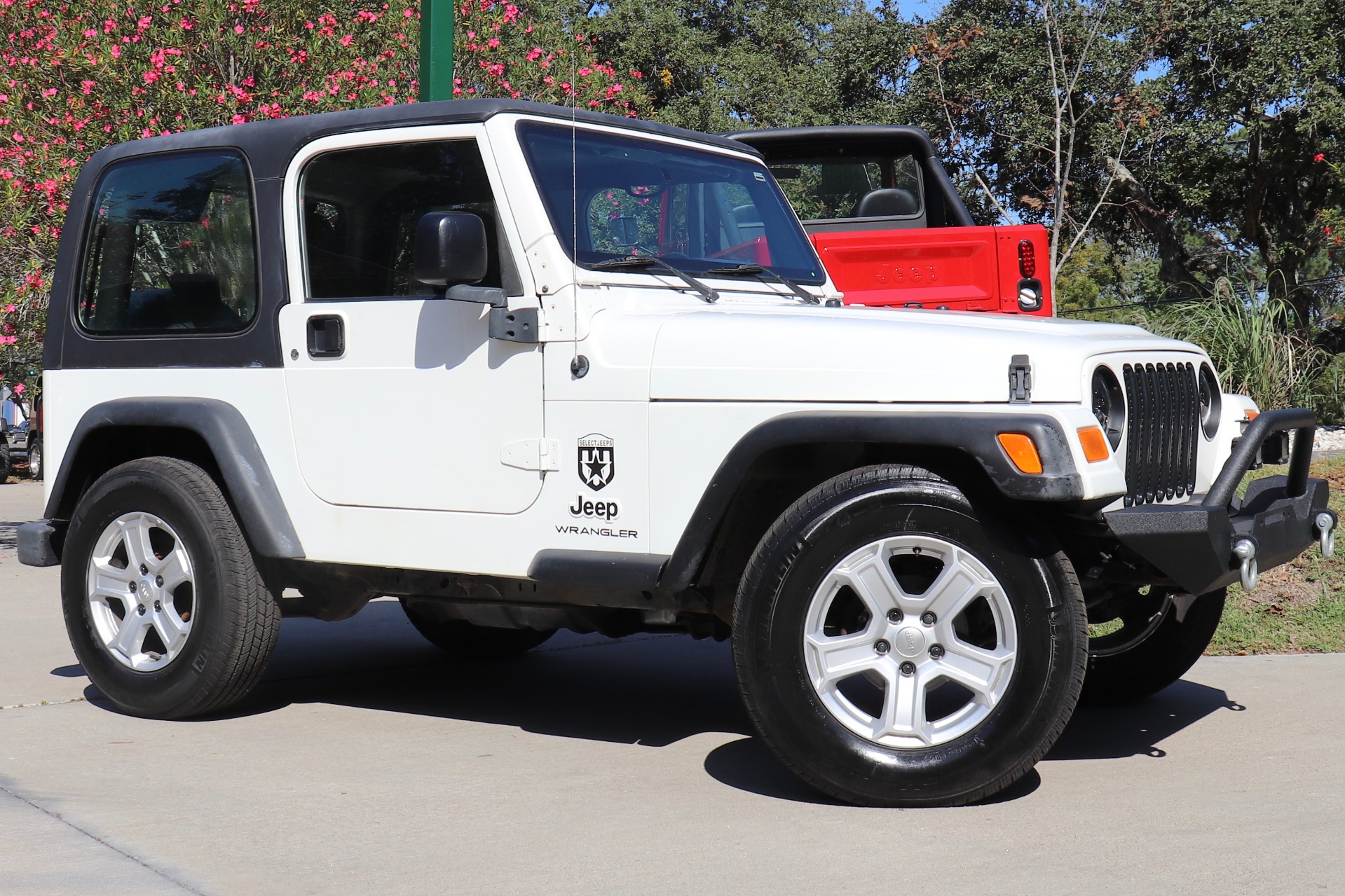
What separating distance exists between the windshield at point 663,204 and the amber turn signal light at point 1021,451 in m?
1.47

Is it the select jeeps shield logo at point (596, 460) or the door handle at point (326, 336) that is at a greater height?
the door handle at point (326, 336)

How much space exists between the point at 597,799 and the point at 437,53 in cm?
425

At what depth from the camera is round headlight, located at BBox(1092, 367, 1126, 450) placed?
4195 millimetres

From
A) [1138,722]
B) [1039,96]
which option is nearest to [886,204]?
[1138,722]

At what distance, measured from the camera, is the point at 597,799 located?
4.34m

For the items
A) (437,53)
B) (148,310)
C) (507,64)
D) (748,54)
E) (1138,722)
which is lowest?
(1138,722)

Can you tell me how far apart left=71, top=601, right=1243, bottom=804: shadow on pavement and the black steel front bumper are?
0.85 metres

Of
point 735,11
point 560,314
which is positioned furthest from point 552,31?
point 735,11

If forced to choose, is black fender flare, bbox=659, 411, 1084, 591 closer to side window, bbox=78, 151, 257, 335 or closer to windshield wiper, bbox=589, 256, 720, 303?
windshield wiper, bbox=589, 256, 720, 303

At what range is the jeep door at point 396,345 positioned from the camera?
4.70 meters

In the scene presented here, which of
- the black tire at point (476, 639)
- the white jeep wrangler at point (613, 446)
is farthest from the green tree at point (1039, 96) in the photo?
the white jeep wrangler at point (613, 446)

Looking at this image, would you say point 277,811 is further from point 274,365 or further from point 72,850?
point 274,365

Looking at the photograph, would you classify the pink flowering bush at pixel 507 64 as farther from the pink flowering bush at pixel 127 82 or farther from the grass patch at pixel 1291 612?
the grass patch at pixel 1291 612

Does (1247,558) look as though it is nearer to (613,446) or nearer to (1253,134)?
(613,446)
